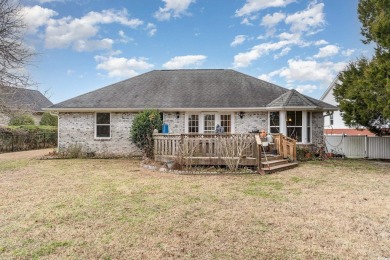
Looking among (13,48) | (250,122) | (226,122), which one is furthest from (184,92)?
(13,48)

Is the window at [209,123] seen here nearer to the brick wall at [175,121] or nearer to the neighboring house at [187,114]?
the neighboring house at [187,114]

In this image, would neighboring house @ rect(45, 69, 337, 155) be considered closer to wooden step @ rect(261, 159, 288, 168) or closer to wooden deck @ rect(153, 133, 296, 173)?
wooden step @ rect(261, 159, 288, 168)

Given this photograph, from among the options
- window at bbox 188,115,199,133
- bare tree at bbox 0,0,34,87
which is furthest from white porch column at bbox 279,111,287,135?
bare tree at bbox 0,0,34,87

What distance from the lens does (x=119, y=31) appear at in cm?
1847

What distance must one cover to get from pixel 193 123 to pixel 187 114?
0.67 meters

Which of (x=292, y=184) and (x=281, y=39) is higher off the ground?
(x=281, y=39)

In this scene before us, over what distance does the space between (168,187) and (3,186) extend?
5010mm

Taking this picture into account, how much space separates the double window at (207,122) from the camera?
52.7 ft

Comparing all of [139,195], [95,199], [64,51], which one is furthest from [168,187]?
[64,51]

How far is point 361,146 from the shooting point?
1695 cm

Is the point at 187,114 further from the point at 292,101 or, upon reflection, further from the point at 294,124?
the point at 294,124

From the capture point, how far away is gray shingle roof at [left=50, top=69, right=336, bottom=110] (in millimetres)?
15930

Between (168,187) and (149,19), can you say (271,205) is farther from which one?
(149,19)

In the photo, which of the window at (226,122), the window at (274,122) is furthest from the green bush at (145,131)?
the window at (274,122)
